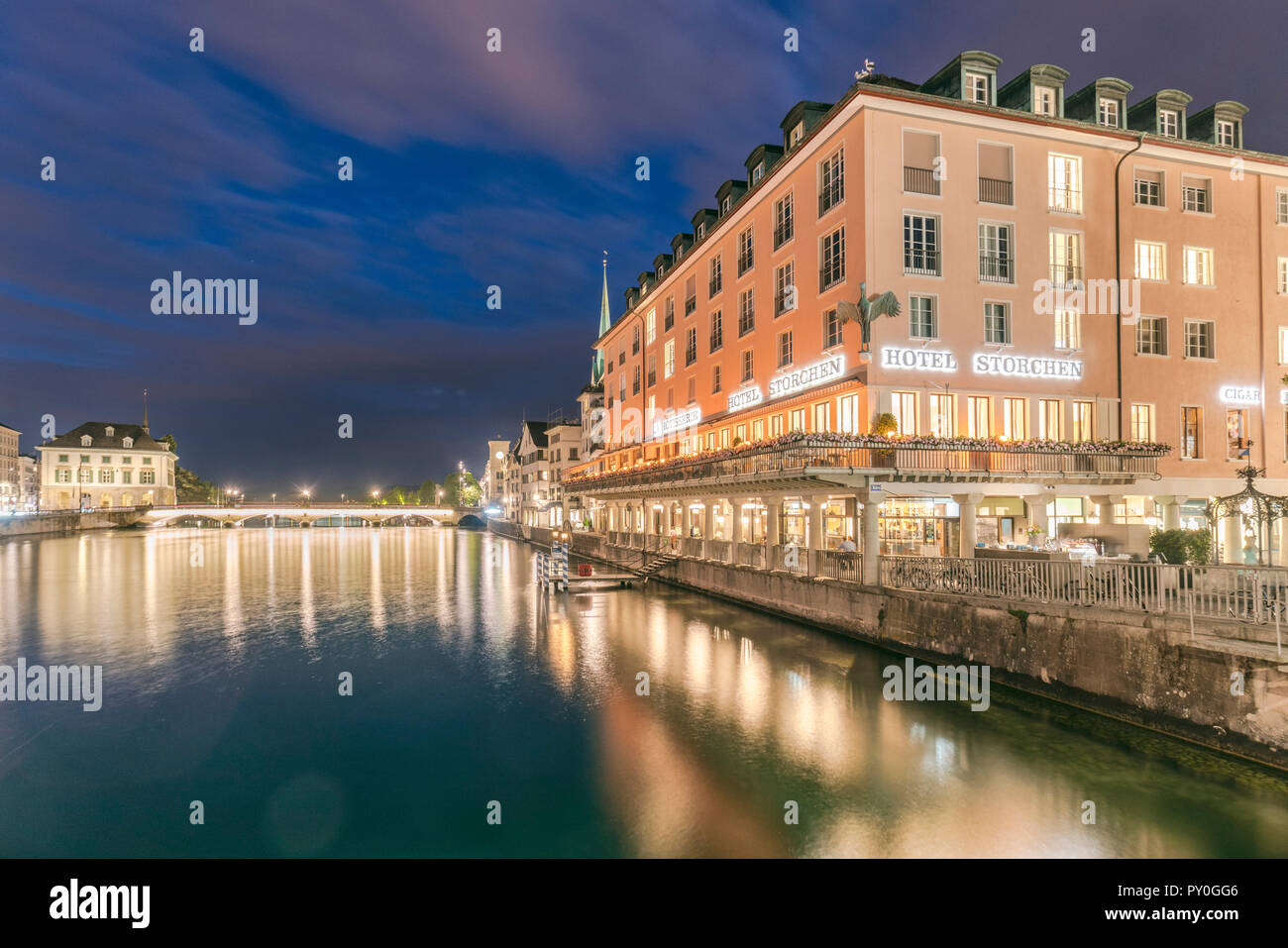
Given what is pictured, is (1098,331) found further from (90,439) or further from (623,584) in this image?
(90,439)

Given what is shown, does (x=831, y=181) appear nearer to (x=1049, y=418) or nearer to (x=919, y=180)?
(x=919, y=180)

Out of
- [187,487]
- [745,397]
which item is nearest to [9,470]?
[187,487]

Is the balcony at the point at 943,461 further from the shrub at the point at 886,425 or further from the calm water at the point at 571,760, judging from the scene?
the calm water at the point at 571,760

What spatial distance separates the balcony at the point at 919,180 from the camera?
26734 mm

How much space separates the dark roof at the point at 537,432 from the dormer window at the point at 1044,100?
298 ft

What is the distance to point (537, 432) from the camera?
11762 cm

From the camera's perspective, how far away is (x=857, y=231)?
26672 mm


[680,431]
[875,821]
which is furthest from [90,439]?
[875,821]

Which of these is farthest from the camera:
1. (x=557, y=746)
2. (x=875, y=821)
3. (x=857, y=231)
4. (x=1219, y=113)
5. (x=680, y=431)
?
(x=680, y=431)

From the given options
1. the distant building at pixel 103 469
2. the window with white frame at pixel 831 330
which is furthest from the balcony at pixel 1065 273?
the distant building at pixel 103 469

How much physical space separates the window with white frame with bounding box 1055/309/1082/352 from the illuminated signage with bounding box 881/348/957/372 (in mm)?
5577

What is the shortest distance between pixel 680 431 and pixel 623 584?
13001 mm

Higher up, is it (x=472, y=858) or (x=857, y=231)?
(x=857, y=231)
